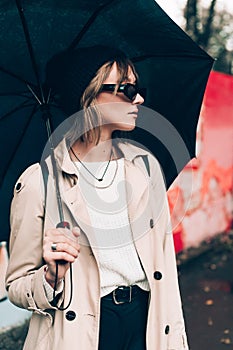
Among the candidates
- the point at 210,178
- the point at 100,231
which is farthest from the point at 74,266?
the point at 210,178

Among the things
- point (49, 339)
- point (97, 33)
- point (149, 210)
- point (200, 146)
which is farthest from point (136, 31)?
point (200, 146)

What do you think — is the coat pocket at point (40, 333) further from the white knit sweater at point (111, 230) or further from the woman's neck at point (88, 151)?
the woman's neck at point (88, 151)

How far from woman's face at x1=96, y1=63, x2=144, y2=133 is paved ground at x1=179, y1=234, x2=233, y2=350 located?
2.93 meters

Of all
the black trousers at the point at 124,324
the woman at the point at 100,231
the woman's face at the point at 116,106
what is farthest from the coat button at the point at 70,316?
the woman's face at the point at 116,106

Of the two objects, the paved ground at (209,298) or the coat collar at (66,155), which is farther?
the paved ground at (209,298)

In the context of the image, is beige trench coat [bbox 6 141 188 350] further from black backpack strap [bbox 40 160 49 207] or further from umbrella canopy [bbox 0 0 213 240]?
umbrella canopy [bbox 0 0 213 240]

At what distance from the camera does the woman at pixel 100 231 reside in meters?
1.75

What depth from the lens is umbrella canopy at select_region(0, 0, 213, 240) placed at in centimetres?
197

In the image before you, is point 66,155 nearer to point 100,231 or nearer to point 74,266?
point 100,231

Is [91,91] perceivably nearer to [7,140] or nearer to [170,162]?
[7,140]

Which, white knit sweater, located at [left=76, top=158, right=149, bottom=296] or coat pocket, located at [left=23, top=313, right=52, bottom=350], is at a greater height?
white knit sweater, located at [left=76, top=158, right=149, bottom=296]

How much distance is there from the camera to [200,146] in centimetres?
705

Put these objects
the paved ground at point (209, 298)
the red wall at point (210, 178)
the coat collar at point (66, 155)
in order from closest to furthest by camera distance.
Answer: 1. the coat collar at point (66, 155)
2. the paved ground at point (209, 298)
3. the red wall at point (210, 178)

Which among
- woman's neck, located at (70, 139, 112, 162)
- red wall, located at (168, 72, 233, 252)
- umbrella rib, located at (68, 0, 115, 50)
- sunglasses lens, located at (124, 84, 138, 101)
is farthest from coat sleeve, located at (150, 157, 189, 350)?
red wall, located at (168, 72, 233, 252)
